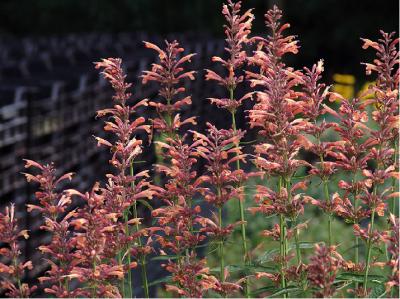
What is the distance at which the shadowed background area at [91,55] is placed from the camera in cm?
639

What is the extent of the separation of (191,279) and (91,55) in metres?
14.8

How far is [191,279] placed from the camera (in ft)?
7.80

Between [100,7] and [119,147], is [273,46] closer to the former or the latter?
[119,147]

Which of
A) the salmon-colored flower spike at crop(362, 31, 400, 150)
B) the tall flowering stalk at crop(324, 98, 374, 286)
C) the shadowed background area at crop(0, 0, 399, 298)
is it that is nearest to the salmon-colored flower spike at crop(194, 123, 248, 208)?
the tall flowering stalk at crop(324, 98, 374, 286)

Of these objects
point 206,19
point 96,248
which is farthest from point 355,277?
point 206,19

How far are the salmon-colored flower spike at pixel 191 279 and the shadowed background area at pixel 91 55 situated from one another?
8.07 feet

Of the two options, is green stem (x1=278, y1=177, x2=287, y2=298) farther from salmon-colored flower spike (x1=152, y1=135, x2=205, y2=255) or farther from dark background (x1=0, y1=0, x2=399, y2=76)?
dark background (x1=0, y1=0, x2=399, y2=76)

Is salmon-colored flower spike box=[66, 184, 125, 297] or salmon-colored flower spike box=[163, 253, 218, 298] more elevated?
salmon-colored flower spike box=[66, 184, 125, 297]

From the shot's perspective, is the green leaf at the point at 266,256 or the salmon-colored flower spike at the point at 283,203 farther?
the green leaf at the point at 266,256

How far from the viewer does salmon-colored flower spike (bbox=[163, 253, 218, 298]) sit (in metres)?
2.35

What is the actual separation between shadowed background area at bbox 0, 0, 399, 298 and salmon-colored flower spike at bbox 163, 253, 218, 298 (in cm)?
246

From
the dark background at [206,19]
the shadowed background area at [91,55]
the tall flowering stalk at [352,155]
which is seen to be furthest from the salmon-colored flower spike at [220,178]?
the dark background at [206,19]

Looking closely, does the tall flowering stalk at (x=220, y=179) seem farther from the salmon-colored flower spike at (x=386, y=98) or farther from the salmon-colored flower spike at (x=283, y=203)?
the salmon-colored flower spike at (x=386, y=98)

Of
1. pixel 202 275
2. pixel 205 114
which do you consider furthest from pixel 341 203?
pixel 205 114
